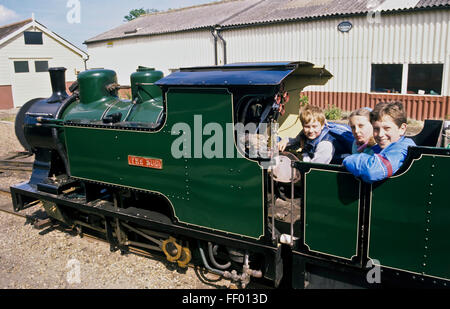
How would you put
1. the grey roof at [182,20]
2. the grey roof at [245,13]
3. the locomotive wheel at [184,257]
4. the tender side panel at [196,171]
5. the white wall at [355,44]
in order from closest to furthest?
1. the tender side panel at [196,171]
2. the locomotive wheel at [184,257]
3. the white wall at [355,44]
4. the grey roof at [245,13]
5. the grey roof at [182,20]

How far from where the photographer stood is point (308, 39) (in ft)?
52.2

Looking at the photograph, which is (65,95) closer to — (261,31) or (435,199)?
(435,199)

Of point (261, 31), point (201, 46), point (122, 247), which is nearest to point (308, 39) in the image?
point (261, 31)

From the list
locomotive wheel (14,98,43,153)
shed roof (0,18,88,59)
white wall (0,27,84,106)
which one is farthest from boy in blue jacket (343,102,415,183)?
shed roof (0,18,88,59)

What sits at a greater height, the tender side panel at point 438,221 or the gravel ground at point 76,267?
the tender side panel at point 438,221

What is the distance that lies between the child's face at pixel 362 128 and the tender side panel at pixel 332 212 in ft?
1.74

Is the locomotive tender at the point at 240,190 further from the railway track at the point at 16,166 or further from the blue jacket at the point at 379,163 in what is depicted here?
the railway track at the point at 16,166

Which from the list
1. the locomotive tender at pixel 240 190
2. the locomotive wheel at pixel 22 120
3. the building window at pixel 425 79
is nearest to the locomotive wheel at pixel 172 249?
the locomotive tender at pixel 240 190

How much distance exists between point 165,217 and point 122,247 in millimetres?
1089

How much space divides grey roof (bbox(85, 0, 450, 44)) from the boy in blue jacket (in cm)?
1228

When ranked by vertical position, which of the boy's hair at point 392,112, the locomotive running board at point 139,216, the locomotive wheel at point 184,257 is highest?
the boy's hair at point 392,112

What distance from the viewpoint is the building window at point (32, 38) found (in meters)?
28.1

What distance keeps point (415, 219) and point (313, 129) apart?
50.8 inches

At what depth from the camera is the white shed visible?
2669 cm
